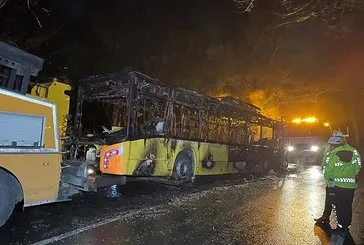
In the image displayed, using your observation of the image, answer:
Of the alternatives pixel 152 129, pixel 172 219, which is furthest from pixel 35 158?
pixel 152 129

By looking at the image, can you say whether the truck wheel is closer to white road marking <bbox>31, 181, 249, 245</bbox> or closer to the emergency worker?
white road marking <bbox>31, 181, 249, 245</bbox>

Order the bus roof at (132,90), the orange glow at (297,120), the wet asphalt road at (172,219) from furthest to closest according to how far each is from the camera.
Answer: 1. the orange glow at (297,120)
2. the bus roof at (132,90)
3. the wet asphalt road at (172,219)

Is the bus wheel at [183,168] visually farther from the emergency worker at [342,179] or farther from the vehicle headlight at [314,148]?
the vehicle headlight at [314,148]

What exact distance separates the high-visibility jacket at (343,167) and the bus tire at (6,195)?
5564mm

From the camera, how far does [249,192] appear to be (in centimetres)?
1162

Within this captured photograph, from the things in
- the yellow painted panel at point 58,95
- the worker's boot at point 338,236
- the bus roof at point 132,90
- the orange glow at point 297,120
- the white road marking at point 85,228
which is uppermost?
the orange glow at point 297,120

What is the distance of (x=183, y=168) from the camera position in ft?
41.4

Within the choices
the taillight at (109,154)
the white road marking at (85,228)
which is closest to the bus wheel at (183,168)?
the taillight at (109,154)

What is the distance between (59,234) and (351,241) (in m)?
4.82

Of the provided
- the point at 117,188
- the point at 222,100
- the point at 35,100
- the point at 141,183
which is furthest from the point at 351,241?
the point at 222,100

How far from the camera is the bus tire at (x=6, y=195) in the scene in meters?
5.95

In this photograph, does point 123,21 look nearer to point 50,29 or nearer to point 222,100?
point 50,29

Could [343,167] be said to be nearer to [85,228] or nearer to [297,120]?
[85,228]

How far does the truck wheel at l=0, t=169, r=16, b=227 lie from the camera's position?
595cm
